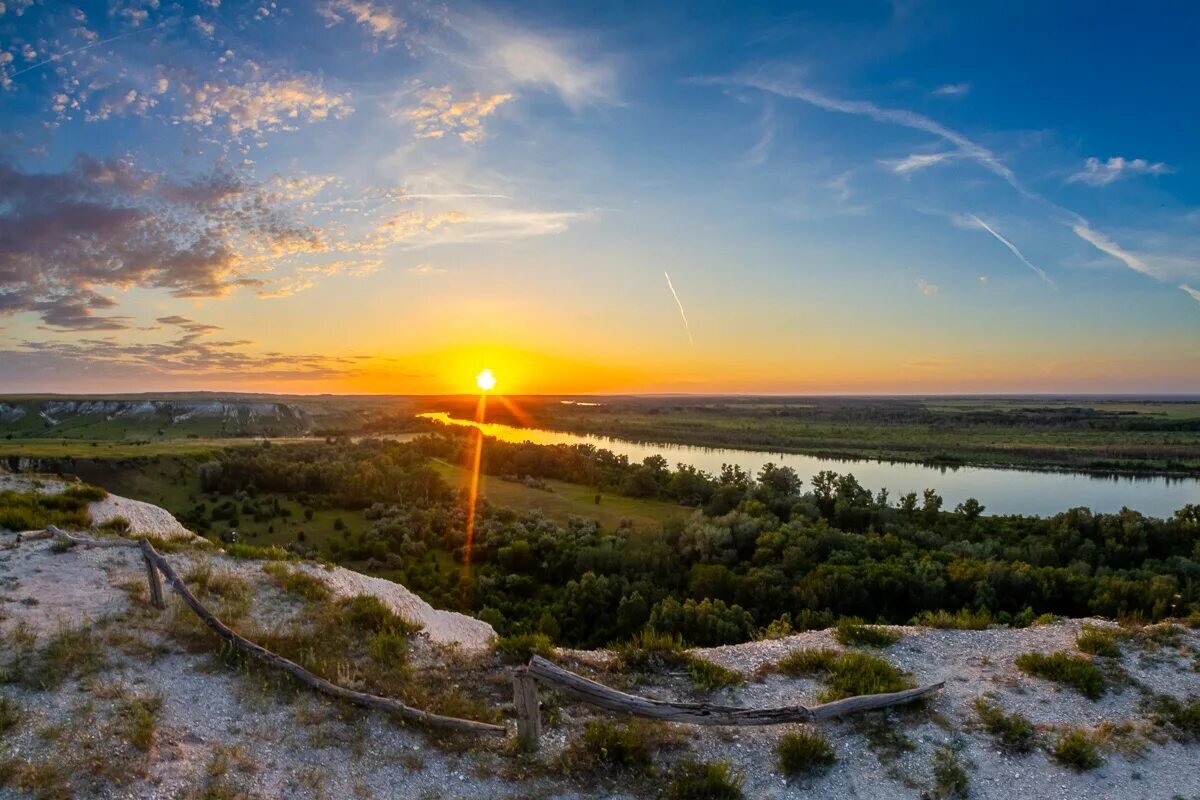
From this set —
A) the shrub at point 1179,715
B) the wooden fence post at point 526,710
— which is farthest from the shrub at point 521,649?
the shrub at point 1179,715

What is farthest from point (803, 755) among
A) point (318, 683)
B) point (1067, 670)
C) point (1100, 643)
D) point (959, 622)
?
point (1100, 643)

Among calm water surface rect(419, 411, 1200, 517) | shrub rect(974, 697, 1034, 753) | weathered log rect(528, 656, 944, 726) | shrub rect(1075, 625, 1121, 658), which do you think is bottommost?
calm water surface rect(419, 411, 1200, 517)

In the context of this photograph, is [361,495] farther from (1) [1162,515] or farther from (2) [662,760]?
(1) [1162,515]

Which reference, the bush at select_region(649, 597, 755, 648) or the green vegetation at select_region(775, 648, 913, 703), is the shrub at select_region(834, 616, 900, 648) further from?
the bush at select_region(649, 597, 755, 648)

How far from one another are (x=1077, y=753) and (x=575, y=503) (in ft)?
142

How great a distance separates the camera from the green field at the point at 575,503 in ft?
145

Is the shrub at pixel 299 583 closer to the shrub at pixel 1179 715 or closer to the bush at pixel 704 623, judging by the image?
the bush at pixel 704 623

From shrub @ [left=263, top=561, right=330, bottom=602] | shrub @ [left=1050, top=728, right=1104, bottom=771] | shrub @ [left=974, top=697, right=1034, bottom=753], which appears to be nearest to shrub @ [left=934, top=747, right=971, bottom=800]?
shrub @ [left=974, top=697, right=1034, bottom=753]

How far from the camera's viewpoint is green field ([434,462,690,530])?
44.1 m

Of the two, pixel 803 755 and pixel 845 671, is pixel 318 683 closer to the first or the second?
pixel 803 755

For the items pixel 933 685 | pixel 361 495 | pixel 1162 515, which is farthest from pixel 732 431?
pixel 933 685

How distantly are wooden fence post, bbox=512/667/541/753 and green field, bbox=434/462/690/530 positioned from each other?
3480cm

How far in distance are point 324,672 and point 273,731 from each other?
117 centimetres

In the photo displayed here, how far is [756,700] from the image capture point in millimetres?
7445
